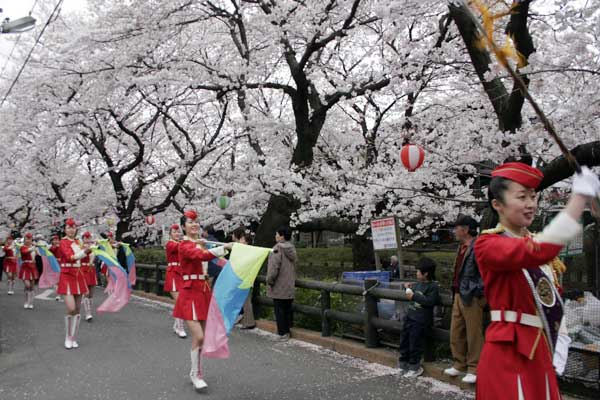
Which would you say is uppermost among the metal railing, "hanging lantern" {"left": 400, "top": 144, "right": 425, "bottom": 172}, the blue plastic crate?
"hanging lantern" {"left": 400, "top": 144, "right": 425, "bottom": 172}

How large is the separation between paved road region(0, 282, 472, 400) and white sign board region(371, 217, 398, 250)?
6.09 feet

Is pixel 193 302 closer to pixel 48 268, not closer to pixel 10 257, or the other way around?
pixel 48 268

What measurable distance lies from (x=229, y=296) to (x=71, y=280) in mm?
4223

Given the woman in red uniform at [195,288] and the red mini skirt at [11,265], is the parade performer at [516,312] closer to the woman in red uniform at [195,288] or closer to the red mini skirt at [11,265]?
the woman in red uniform at [195,288]

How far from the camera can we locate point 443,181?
35.0ft

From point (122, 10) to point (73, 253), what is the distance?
18.1ft

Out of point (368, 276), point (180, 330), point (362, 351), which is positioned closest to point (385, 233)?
point (368, 276)

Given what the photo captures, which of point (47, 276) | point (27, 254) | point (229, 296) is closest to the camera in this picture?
point (229, 296)

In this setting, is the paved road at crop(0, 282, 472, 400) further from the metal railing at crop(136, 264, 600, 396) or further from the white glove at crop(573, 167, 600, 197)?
the white glove at crop(573, 167, 600, 197)

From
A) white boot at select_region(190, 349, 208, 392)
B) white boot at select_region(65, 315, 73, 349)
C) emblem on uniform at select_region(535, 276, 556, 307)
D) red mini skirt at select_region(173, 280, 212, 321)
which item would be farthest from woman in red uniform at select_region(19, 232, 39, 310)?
emblem on uniform at select_region(535, 276, 556, 307)

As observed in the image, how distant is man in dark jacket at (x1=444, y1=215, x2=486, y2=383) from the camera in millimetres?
5699

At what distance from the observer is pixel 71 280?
9.03 m

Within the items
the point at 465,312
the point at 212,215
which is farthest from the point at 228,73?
the point at 465,312

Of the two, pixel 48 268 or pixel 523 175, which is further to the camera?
pixel 48 268
